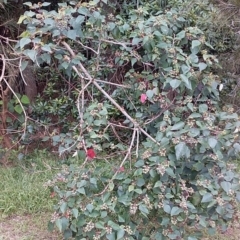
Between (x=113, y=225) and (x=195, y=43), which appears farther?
(x=195, y=43)

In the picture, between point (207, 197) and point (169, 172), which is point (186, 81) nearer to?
point (169, 172)

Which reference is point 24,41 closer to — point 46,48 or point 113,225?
point 46,48

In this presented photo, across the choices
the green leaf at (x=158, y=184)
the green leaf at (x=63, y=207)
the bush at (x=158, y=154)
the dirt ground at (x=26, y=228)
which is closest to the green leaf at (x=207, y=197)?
the bush at (x=158, y=154)

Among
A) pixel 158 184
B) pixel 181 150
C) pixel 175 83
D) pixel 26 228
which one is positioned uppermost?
pixel 175 83

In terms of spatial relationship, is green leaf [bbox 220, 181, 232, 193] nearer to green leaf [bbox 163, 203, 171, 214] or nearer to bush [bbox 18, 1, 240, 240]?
bush [bbox 18, 1, 240, 240]

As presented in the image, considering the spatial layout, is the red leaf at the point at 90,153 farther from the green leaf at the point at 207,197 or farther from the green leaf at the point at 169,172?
the green leaf at the point at 207,197

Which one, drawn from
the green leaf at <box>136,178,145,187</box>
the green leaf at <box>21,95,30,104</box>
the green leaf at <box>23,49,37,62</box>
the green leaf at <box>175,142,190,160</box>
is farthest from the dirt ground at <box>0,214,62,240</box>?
the green leaf at <box>21,95,30,104</box>

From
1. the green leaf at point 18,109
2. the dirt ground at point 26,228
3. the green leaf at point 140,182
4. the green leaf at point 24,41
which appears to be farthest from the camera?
the green leaf at point 18,109

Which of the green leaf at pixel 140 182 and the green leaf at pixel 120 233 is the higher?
the green leaf at pixel 140 182

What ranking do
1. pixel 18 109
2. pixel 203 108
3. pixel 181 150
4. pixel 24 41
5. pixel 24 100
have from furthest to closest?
1. pixel 24 100
2. pixel 18 109
3. pixel 203 108
4. pixel 24 41
5. pixel 181 150

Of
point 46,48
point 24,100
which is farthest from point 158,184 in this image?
point 24,100

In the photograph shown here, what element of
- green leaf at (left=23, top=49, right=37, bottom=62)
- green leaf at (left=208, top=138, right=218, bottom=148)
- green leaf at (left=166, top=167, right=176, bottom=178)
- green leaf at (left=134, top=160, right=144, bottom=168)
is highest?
green leaf at (left=23, top=49, right=37, bottom=62)

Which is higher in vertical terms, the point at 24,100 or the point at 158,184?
the point at 158,184

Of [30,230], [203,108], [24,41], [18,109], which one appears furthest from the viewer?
[18,109]
